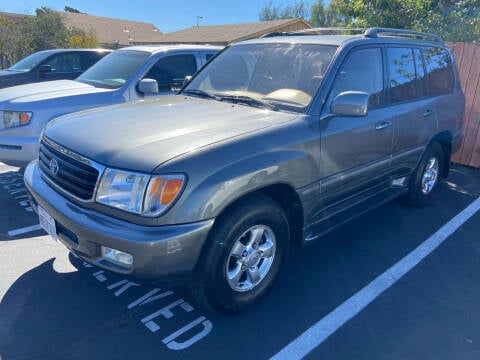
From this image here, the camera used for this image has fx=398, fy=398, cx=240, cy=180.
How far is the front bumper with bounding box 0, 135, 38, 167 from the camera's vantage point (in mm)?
4590

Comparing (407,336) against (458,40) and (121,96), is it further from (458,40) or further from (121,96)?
(458,40)

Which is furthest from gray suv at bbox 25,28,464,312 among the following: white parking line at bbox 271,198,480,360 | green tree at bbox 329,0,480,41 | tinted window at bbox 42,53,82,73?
tinted window at bbox 42,53,82,73

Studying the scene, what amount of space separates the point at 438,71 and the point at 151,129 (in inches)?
142

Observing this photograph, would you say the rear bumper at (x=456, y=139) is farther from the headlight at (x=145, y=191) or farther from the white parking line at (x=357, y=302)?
the headlight at (x=145, y=191)

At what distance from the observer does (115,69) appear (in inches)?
227

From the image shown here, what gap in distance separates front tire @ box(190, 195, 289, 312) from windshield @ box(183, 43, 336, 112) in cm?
91

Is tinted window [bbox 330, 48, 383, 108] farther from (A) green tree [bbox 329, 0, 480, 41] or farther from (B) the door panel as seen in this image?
(A) green tree [bbox 329, 0, 480, 41]

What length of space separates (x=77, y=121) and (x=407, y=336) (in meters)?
2.79

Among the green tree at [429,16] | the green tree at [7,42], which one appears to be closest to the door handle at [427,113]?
the green tree at [429,16]

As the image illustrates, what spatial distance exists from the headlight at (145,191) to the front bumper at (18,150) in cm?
288

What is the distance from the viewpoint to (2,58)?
1911cm

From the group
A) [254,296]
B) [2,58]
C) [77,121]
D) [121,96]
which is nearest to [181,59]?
[121,96]

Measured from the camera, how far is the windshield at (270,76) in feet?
10.3

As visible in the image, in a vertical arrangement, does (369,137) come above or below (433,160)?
above
